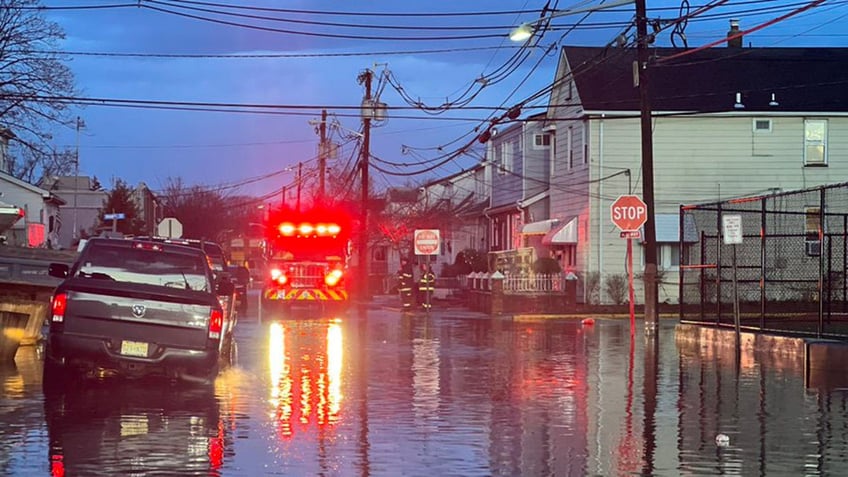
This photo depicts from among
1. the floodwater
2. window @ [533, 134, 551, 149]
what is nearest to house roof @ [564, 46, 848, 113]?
window @ [533, 134, 551, 149]

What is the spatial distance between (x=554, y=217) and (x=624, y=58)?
6.55 metres

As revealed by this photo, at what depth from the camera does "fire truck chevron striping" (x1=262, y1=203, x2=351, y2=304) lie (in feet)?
122

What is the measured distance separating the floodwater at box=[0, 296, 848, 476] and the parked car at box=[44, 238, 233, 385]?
16.3 inches

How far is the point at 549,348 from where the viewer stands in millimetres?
24609

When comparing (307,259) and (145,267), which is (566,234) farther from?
(145,267)

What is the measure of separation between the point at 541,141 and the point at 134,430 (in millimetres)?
39641

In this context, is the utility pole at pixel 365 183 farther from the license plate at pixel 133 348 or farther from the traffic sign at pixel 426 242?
the license plate at pixel 133 348

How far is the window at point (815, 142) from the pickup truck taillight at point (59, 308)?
107 ft

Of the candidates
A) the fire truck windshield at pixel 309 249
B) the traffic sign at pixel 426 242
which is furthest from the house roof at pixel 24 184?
the traffic sign at pixel 426 242

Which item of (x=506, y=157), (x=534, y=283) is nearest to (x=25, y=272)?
(x=534, y=283)

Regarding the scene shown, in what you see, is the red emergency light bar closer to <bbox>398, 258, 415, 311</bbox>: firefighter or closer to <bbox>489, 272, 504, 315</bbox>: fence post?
<bbox>398, 258, 415, 311</bbox>: firefighter

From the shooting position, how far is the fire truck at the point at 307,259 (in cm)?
3712

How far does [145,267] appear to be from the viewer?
635 inches

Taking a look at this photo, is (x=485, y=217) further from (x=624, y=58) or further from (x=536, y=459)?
(x=536, y=459)
